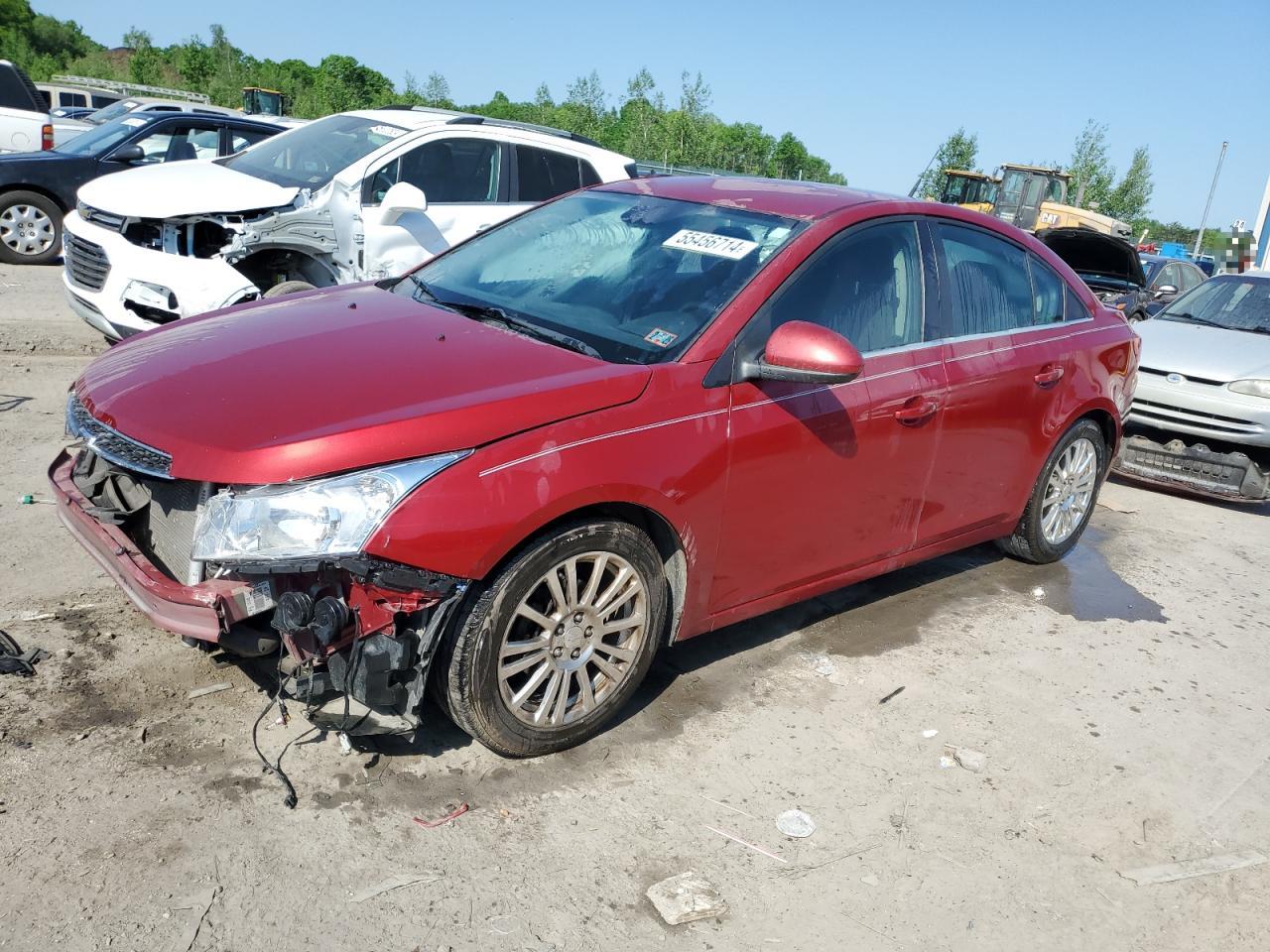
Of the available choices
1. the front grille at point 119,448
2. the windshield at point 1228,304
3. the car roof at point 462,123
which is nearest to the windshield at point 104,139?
the car roof at point 462,123

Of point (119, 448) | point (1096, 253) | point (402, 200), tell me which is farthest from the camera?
point (1096, 253)

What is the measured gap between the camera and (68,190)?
11.2 metres

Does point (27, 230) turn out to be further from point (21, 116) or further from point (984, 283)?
point (984, 283)

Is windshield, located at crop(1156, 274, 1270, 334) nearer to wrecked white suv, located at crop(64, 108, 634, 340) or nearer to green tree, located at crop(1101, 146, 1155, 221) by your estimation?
wrecked white suv, located at crop(64, 108, 634, 340)

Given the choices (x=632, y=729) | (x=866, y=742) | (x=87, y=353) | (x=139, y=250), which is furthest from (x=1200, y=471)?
(x=87, y=353)

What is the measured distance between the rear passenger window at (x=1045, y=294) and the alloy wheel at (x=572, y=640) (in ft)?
9.11

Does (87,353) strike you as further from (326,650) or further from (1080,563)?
(1080,563)

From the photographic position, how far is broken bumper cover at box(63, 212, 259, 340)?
6.93 metres

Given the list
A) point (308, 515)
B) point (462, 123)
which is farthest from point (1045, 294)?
point (462, 123)

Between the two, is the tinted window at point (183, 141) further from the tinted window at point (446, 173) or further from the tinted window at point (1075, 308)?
the tinted window at point (1075, 308)

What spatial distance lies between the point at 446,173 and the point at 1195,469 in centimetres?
598

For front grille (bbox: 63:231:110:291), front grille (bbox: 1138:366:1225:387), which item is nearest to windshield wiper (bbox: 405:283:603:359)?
front grille (bbox: 63:231:110:291)

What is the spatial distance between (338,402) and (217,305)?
169 inches

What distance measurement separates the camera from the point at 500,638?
3.15m
